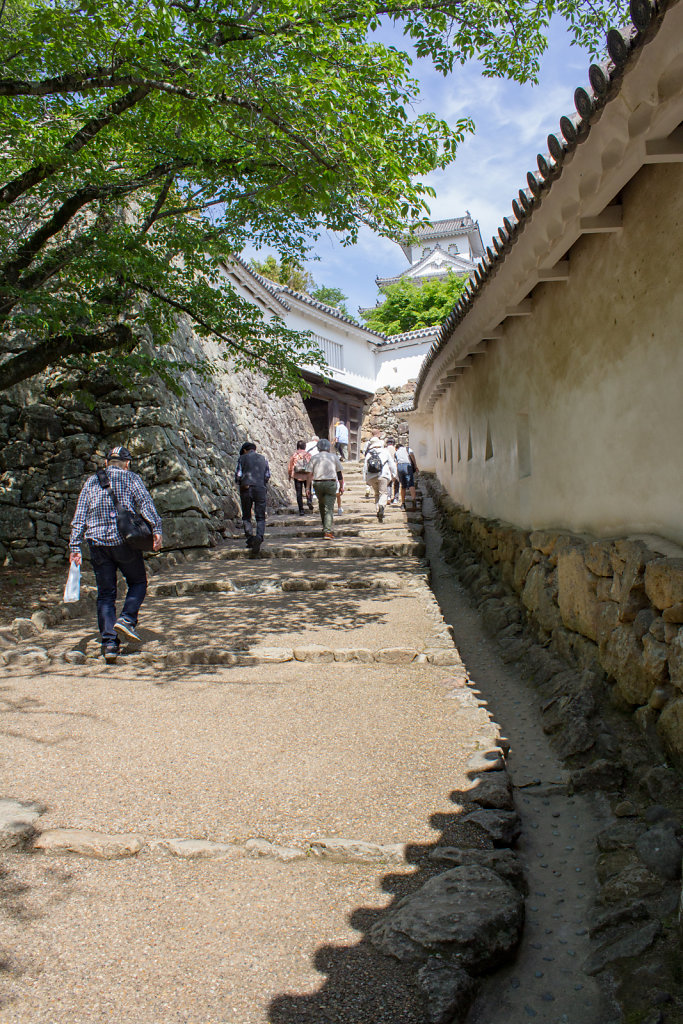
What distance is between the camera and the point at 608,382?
499 centimetres

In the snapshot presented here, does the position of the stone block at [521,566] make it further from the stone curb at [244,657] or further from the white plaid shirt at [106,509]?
the white plaid shirt at [106,509]

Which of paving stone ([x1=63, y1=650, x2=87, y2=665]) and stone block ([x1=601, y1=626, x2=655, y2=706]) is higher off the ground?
stone block ([x1=601, y1=626, x2=655, y2=706])

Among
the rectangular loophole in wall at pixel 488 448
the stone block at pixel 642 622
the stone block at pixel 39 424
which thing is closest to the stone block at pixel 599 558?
the stone block at pixel 642 622

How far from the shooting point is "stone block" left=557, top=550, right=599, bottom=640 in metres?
5.21

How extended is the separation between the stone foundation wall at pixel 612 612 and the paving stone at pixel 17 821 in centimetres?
327

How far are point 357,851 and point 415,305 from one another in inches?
1322

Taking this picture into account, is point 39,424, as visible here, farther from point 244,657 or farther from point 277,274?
point 277,274

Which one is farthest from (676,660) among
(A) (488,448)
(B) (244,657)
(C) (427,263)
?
(C) (427,263)

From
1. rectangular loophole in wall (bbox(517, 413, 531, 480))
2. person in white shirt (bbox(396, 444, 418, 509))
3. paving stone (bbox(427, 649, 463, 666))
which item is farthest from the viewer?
person in white shirt (bbox(396, 444, 418, 509))

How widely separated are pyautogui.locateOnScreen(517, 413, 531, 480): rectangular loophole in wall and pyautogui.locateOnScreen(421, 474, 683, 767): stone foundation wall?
69 centimetres

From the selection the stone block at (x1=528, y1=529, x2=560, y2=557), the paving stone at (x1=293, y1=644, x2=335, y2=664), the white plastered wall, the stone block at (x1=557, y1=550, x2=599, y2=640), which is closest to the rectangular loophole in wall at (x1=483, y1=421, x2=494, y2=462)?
the white plastered wall

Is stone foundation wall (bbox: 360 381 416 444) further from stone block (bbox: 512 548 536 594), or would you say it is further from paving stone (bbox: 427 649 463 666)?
paving stone (bbox: 427 649 463 666)

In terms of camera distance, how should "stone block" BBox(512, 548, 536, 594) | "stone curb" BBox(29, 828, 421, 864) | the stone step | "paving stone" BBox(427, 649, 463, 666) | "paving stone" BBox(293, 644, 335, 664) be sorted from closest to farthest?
"stone curb" BBox(29, 828, 421, 864), "paving stone" BBox(427, 649, 463, 666), "paving stone" BBox(293, 644, 335, 664), "stone block" BBox(512, 548, 536, 594), the stone step

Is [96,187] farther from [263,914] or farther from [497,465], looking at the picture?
[263,914]
